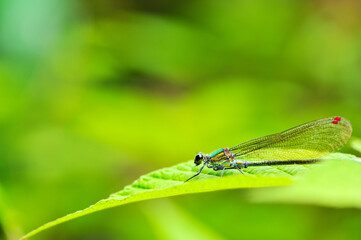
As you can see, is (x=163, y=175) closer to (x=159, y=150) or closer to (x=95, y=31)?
(x=159, y=150)

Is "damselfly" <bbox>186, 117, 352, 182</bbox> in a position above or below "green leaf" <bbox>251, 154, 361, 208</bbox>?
below

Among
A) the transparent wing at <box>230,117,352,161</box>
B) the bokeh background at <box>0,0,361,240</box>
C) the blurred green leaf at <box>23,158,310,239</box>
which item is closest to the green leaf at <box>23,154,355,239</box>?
the blurred green leaf at <box>23,158,310,239</box>

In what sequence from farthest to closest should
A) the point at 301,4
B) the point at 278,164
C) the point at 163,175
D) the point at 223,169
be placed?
1. the point at 301,4
2. the point at 223,169
3. the point at 278,164
4. the point at 163,175

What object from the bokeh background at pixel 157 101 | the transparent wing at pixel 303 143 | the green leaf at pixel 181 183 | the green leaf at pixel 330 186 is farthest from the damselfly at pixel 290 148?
the green leaf at pixel 330 186

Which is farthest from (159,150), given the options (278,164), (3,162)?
(278,164)

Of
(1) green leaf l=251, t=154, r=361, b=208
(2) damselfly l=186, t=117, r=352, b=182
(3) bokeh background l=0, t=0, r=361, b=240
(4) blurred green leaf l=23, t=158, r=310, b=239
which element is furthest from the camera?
(3) bokeh background l=0, t=0, r=361, b=240

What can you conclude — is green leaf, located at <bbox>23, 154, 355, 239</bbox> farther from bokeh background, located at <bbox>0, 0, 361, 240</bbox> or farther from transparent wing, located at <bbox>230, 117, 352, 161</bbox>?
bokeh background, located at <bbox>0, 0, 361, 240</bbox>

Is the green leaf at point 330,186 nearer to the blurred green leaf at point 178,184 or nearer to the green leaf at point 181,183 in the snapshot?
the green leaf at point 181,183
